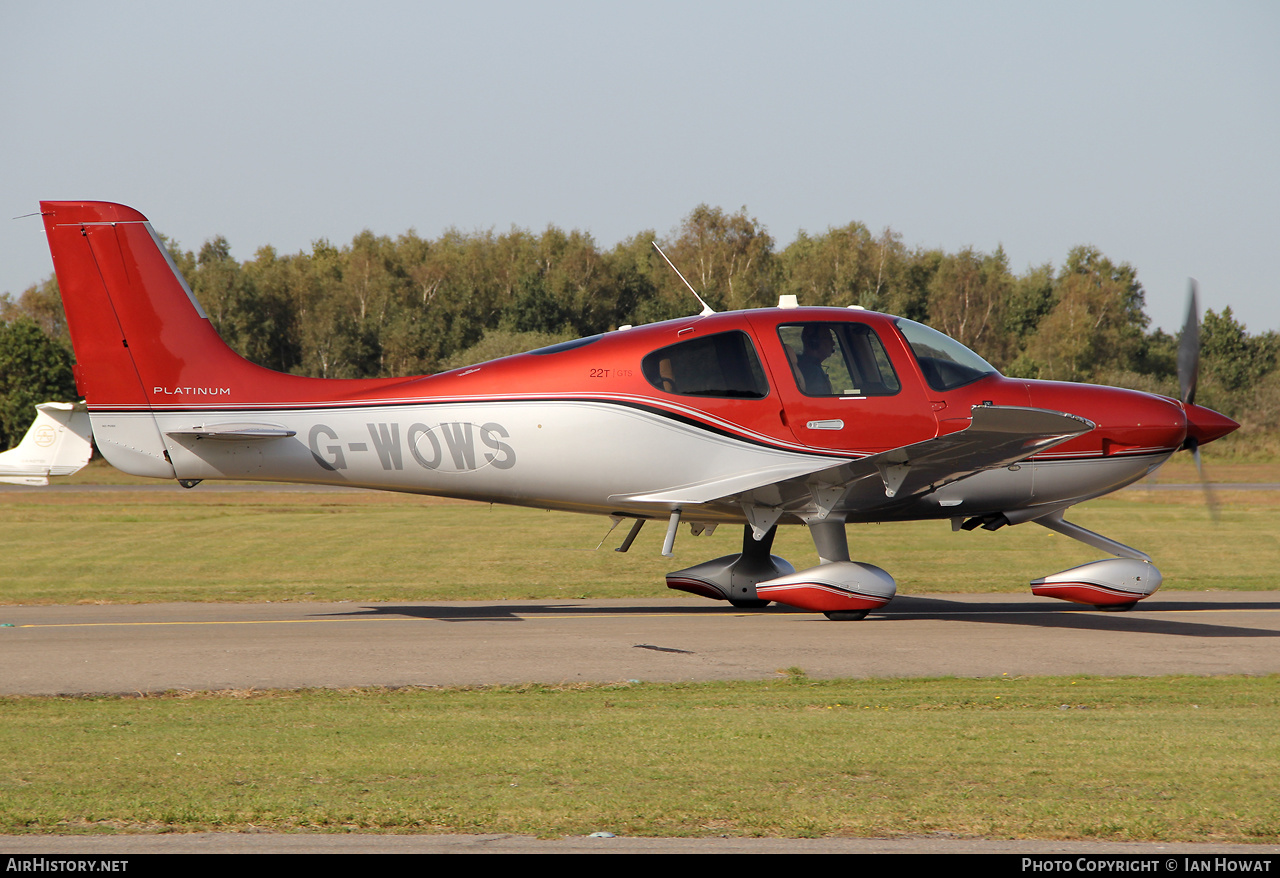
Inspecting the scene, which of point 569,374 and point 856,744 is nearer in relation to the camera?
point 856,744

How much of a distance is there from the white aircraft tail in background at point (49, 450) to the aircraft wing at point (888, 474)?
11538 mm

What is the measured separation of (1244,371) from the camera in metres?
71.9

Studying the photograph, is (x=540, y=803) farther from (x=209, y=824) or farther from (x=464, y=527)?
(x=464, y=527)

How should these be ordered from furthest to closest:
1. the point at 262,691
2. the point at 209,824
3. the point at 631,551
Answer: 1. the point at 631,551
2. the point at 262,691
3. the point at 209,824

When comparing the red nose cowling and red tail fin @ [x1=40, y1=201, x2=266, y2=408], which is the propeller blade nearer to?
the red nose cowling

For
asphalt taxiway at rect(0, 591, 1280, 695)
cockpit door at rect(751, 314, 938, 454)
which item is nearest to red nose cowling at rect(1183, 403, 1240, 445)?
asphalt taxiway at rect(0, 591, 1280, 695)

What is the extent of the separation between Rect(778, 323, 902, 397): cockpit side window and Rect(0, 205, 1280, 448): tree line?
49658 mm

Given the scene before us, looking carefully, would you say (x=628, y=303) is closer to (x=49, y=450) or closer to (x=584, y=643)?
(x=49, y=450)

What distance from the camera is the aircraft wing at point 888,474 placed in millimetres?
11023

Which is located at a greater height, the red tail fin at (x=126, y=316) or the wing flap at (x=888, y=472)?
the red tail fin at (x=126, y=316)

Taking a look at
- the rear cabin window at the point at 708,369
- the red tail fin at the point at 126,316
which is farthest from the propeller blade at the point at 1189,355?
the red tail fin at the point at 126,316

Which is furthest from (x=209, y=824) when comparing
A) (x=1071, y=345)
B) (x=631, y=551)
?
(x=1071, y=345)

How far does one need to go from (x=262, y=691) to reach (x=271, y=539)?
15.6m

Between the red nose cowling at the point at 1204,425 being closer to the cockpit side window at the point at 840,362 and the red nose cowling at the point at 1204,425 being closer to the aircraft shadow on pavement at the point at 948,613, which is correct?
the aircraft shadow on pavement at the point at 948,613
